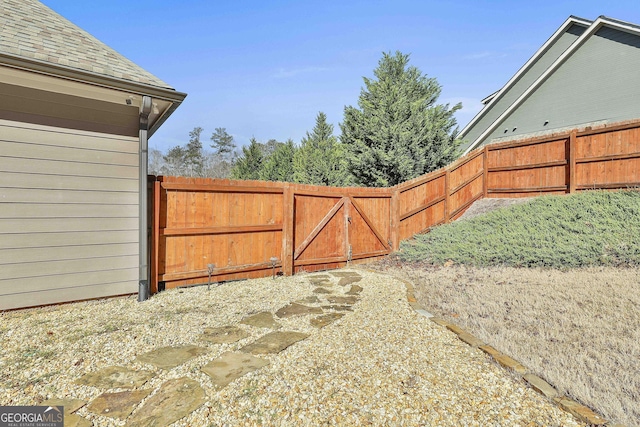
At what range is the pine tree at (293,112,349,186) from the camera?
47.8 feet

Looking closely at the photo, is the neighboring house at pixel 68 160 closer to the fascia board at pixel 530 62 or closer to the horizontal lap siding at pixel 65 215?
the horizontal lap siding at pixel 65 215

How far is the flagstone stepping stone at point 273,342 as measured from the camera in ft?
8.59

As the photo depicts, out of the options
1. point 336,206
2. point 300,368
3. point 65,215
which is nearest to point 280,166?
point 336,206

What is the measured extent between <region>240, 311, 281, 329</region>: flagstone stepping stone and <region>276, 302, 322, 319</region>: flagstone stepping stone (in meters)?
0.13

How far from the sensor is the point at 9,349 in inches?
103

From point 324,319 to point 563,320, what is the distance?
2.46 m

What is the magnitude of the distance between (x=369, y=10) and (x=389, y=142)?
3.67 meters

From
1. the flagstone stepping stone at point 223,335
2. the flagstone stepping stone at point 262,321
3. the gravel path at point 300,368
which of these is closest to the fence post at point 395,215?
the gravel path at point 300,368

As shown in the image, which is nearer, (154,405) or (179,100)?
(154,405)

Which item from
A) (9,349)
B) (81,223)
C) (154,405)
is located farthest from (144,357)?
(81,223)

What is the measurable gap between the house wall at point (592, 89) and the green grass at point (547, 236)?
6.29 meters

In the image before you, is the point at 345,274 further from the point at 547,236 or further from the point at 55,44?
the point at 55,44

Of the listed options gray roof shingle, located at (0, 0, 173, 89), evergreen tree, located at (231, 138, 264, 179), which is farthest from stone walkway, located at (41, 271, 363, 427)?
evergreen tree, located at (231, 138, 264, 179)

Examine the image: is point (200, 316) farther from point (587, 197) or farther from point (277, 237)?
point (587, 197)
